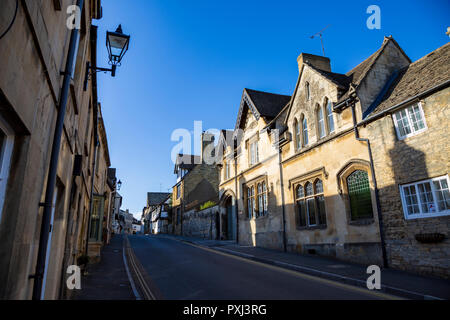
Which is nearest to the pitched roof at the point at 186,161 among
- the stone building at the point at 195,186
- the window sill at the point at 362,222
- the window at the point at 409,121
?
the stone building at the point at 195,186

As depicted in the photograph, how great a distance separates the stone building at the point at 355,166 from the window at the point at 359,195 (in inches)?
1.8

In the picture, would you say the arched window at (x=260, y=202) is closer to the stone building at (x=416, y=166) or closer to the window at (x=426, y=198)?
the stone building at (x=416, y=166)

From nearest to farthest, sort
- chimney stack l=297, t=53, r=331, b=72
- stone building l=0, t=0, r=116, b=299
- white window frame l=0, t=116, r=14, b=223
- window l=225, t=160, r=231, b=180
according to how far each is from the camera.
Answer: stone building l=0, t=0, r=116, b=299 → white window frame l=0, t=116, r=14, b=223 → chimney stack l=297, t=53, r=331, b=72 → window l=225, t=160, r=231, b=180

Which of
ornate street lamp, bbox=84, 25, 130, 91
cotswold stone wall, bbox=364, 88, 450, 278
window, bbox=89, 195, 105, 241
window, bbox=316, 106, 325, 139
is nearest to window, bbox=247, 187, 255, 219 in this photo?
window, bbox=316, 106, 325, 139

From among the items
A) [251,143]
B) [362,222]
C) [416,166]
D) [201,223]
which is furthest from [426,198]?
[201,223]

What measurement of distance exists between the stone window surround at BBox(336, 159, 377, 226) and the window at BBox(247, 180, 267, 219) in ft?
23.3

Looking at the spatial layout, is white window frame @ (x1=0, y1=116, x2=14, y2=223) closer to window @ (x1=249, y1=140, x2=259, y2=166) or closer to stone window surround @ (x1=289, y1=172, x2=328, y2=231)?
stone window surround @ (x1=289, y1=172, x2=328, y2=231)

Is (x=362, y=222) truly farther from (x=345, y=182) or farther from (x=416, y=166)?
(x=416, y=166)

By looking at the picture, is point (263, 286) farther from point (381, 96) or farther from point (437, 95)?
point (381, 96)

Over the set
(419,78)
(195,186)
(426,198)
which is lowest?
(426,198)

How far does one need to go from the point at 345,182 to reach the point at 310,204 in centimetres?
290

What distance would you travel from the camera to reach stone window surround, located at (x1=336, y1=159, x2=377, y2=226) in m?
12.0

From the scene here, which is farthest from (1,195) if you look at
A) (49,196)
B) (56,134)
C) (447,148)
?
(447,148)

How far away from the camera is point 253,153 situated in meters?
22.8
